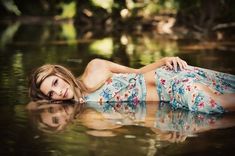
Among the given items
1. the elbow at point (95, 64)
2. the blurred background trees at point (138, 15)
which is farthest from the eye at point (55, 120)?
the blurred background trees at point (138, 15)

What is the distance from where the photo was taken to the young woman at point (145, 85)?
511 cm

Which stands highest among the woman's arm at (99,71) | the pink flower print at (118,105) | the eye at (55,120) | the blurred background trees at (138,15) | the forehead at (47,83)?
the blurred background trees at (138,15)

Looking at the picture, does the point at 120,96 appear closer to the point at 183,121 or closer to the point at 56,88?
the point at 56,88

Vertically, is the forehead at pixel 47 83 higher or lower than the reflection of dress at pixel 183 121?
higher

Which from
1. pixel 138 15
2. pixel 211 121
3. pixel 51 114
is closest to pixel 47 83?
pixel 51 114

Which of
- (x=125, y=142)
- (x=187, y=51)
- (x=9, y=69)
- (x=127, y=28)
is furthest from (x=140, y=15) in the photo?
(x=125, y=142)

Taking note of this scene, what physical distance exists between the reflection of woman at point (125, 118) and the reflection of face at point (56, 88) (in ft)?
0.46

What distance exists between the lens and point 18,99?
6.18 meters

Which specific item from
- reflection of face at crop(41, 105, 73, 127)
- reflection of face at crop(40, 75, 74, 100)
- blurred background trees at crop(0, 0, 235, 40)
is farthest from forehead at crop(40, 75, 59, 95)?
blurred background trees at crop(0, 0, 235, 40)

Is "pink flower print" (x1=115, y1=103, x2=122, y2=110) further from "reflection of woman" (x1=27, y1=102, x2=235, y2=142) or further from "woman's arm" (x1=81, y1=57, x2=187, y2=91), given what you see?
"woman's arm" (x1=81, y1=57, x2=187, y2=91)

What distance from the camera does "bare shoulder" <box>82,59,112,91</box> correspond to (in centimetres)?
565

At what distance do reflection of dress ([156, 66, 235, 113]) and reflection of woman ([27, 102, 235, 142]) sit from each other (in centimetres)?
9

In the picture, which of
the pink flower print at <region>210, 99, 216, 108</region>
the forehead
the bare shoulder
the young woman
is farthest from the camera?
the bare shoulder

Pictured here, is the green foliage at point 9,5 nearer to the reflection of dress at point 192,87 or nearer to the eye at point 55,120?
the reflection of dress at point 192,87
